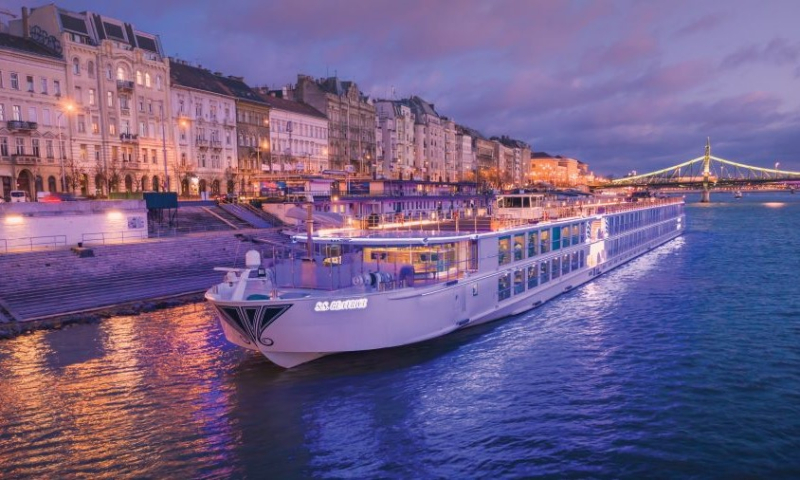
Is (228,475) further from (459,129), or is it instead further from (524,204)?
(459,129)

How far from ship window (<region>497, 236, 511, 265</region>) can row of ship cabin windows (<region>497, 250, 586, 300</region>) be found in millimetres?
681

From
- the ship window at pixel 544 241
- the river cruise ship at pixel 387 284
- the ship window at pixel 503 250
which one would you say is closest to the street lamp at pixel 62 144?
the river cruise ship at pixel 387 284

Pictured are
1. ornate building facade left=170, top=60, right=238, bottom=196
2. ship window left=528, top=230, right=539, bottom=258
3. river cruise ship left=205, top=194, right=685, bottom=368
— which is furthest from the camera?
ornate building facade left=170, top=60, right=238, bottom=196

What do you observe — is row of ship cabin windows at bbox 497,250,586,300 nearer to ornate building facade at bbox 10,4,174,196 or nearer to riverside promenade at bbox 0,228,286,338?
riverside promenade at bbox 0,228,286,338

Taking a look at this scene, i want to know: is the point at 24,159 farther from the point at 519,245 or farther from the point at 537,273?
the point at 537,273

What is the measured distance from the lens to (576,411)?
55.3 ft

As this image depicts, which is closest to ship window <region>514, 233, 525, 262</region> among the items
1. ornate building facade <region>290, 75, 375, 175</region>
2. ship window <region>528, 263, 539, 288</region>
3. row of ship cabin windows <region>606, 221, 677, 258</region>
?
ship window <region>528, 263, 539, 288</region>

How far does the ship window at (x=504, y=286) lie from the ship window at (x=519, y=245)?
1298 mm

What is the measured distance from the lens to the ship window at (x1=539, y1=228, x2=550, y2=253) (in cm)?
3101

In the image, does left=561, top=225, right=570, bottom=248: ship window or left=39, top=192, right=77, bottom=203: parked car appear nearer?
left=561, top=225, right=570, bottom=248: ship window

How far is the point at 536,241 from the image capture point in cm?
3036

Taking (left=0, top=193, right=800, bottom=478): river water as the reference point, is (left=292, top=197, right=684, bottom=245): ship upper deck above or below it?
above

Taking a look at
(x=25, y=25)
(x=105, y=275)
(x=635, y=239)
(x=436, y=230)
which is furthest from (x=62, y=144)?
(x=635, y=239)

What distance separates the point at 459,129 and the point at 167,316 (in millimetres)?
126190
